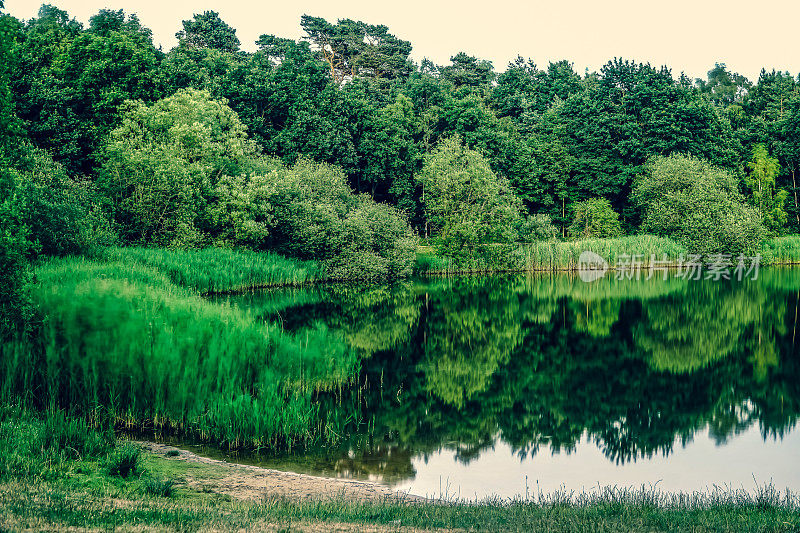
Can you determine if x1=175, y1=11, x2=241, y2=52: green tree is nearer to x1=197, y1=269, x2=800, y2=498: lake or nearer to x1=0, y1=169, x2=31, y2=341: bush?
x1=197, y1=269, x2=800, y2=498: lake

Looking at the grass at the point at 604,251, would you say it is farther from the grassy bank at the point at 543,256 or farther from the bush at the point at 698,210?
the bush at the point at 698,210

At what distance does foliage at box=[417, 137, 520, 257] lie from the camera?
44844 millimetres

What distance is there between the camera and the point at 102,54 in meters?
38.6

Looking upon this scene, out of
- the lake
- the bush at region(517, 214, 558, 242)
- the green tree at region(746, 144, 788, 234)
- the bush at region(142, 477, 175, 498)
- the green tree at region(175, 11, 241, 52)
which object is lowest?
the lake

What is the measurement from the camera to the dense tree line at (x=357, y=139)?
34.2m

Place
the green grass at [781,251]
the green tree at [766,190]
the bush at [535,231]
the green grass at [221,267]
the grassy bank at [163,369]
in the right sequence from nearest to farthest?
the grassy bank at [163,369]
the green grass at [221,267]
the bush at [535,231]
the green grass at [781,251]
the green tree at [766,190]

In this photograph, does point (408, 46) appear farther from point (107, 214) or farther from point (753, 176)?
point (107, 214)

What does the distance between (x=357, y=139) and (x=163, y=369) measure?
43746 mm

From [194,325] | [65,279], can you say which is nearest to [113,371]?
[194,325]

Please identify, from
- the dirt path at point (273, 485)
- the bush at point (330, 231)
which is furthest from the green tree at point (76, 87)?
the dirt path at point (273, 485)

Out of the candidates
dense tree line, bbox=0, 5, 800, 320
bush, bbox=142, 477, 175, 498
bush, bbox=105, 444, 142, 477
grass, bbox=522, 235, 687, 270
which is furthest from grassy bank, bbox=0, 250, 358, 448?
grass, bbox=522, 235, 687, 270

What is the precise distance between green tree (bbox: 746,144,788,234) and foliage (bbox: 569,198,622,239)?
11494 millimetres

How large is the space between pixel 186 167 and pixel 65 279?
1729 cm

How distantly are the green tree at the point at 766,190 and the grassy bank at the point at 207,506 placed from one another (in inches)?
2084
